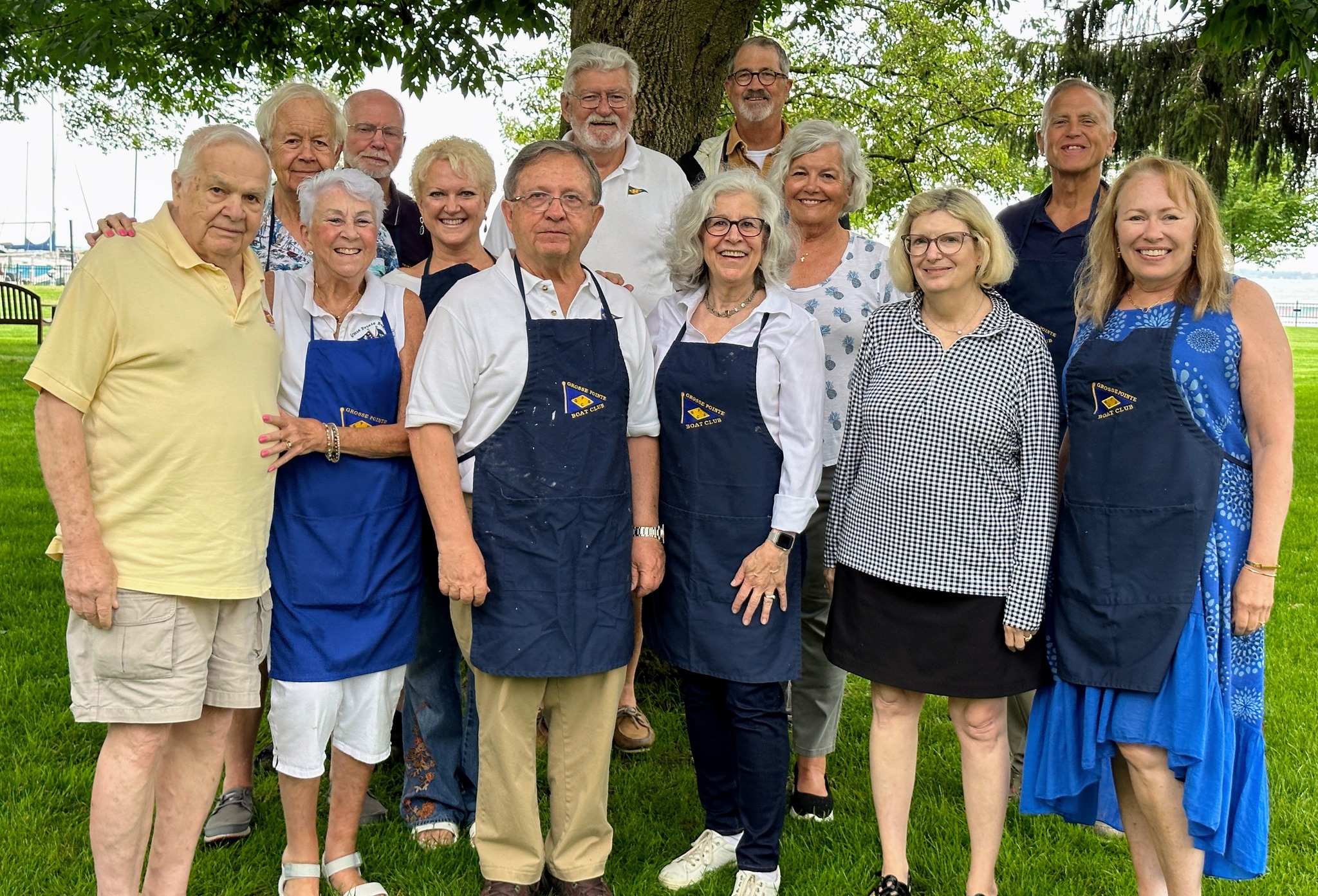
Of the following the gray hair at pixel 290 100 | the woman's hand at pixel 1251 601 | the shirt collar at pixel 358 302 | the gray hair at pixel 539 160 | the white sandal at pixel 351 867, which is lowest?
the white sandal at pixel 351 867

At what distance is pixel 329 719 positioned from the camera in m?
3.10

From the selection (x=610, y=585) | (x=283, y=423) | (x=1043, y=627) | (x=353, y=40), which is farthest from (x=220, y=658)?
(x=353, y=40)

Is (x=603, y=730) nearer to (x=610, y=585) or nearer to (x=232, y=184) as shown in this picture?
(x=610, y=585)

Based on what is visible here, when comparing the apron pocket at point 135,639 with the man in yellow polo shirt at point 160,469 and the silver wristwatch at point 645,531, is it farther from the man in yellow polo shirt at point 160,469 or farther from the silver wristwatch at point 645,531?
the silver wristwatch at point 645,531

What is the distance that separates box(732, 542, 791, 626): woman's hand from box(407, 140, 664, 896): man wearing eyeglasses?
332 millimetres

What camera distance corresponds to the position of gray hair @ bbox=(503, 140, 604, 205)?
120 inches

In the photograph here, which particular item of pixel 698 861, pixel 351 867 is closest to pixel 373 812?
pixel 351 867

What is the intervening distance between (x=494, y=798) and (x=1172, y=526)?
201 cm

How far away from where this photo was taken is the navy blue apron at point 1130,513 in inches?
110

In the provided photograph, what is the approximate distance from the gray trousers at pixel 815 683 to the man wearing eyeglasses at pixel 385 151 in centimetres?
193

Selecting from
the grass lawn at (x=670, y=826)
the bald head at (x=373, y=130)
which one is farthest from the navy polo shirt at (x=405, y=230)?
the grass lawn at (x=670, y=826)

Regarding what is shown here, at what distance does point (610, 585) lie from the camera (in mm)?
3104

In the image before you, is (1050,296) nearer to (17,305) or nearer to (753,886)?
(753,886)

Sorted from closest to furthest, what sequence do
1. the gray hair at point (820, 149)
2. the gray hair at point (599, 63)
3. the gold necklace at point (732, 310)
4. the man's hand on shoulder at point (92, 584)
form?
1. the man's hand on shoulder at point (92, 584)
2. the gold necklace at point (732, 310)
3. the gray hair at point (820, 149)
4. the gray hair at point (599, 63)
